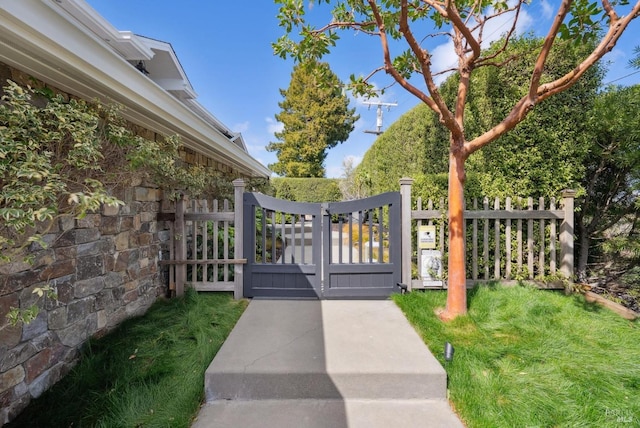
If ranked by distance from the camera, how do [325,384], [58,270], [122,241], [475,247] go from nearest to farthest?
[325,384] < [58,270] < [122,241] < [475,247]

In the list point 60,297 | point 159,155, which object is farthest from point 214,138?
point 60,297

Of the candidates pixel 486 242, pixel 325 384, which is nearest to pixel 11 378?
pixel 325 384

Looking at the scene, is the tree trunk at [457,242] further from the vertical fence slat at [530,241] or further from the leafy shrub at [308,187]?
the leafy shrub at [308,187]

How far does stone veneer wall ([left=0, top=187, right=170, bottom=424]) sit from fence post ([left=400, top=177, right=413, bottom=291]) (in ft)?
10.4

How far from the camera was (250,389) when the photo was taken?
83.0 inches

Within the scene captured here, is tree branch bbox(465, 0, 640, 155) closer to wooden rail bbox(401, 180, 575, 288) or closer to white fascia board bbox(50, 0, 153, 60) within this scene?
wooden rail bbox(401, 180, 575, 288)

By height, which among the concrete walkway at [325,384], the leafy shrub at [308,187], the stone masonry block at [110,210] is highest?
the leafy shrub at [308,187]

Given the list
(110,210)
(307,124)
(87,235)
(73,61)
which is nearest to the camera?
(73,61)

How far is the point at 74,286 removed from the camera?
235cm

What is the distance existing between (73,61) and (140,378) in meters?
2.28

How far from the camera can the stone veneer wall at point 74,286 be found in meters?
1.87

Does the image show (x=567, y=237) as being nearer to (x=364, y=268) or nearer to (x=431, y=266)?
(x=431, y=266)

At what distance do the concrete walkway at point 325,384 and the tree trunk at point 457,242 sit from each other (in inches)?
29.9

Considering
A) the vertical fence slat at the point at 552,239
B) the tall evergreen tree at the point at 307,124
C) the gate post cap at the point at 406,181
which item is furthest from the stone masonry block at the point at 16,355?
the tall evergreen tree at the point at 307,124
